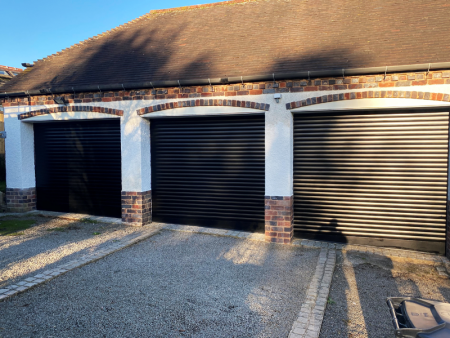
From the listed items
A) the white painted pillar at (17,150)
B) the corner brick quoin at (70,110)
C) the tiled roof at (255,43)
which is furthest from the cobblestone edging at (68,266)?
the white painted pillar at (17,150)

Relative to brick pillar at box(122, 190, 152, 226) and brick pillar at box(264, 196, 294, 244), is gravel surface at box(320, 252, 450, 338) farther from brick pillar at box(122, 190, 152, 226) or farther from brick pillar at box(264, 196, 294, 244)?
brick pillar at box(122, 190, 152, 226)

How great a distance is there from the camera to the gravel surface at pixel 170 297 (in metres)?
3.62

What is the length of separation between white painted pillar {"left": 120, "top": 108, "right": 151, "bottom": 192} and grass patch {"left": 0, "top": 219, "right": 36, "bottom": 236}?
8.26 feet

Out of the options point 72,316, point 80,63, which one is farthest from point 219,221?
point 80,63

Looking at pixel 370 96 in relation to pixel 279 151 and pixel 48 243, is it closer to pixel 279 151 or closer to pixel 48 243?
pixel 279 151

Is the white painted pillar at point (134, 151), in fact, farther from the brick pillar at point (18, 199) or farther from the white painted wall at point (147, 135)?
the brick pillar at point (18, 199)

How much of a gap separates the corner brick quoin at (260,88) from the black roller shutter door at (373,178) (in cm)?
63

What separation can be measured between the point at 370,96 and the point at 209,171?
3948 millimetres

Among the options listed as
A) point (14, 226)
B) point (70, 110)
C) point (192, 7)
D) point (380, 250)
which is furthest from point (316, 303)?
point (192, 7)

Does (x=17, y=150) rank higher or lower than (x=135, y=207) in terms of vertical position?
higher

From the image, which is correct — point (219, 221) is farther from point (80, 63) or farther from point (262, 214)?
point (80, 63)

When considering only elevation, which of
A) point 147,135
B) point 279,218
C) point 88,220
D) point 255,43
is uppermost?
point 255,43

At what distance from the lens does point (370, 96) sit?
21.1ft

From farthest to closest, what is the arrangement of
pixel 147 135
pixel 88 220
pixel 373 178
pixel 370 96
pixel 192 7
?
1. pixel 192 7
2. pixel 88 220
3. pixel 147 135
4. pixel 373 178
5. pixel 370 96
